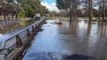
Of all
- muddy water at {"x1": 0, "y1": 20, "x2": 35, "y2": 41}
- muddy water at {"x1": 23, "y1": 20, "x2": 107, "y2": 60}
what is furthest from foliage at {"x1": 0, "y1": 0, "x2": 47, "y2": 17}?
muddy water at {"x1": 23, "y1": 20, "x2": 107, "y2": 60}

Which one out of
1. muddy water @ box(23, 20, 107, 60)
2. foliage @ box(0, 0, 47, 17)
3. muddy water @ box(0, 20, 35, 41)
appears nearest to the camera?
muddy water @ box(23, 20, 107, 60)

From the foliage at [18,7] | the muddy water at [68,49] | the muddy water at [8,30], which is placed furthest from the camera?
the foliage at [18,7]

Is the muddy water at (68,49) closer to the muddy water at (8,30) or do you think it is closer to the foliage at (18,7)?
the muddy water at (8,30)

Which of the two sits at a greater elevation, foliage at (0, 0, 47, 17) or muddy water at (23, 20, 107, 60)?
foliage at (0, 0, 47, 17)

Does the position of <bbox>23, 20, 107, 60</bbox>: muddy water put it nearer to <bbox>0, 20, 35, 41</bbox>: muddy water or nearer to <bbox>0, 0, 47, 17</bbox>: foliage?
<bbox>0, 20, 35, 41</bbox>: muddy water

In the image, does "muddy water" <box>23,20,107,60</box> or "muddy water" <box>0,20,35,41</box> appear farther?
"muddy water" <box>0,20,35,41</box>

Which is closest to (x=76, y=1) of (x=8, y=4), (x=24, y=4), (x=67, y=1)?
(x=67, y=1)

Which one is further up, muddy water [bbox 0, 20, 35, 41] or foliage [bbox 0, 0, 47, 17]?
foliage [bbox 0, 0, 47, 17]

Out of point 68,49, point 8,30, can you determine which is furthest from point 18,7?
point 68,49

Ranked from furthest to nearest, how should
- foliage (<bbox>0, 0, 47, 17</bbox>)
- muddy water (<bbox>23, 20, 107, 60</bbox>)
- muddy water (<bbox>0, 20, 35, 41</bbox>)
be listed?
foliage (<bbox>0, 0, 47, 17</bbox>), muddy water (<bbox>0, 20, 35, 41</bbox>), muddy water (<bbox>23, 20, 107, 60</bbox>)

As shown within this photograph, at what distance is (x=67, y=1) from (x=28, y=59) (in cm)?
8825

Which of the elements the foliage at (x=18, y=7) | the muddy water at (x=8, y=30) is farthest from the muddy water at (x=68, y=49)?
the foliage at (x=18, y=7)

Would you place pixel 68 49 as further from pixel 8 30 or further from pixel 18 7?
pixel 18 7

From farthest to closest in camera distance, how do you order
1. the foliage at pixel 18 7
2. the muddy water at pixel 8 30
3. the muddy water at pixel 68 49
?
the foliage at pixel 18 7 → the muddy water at pixel 8 30 → the muddy water at pixel 68 49
